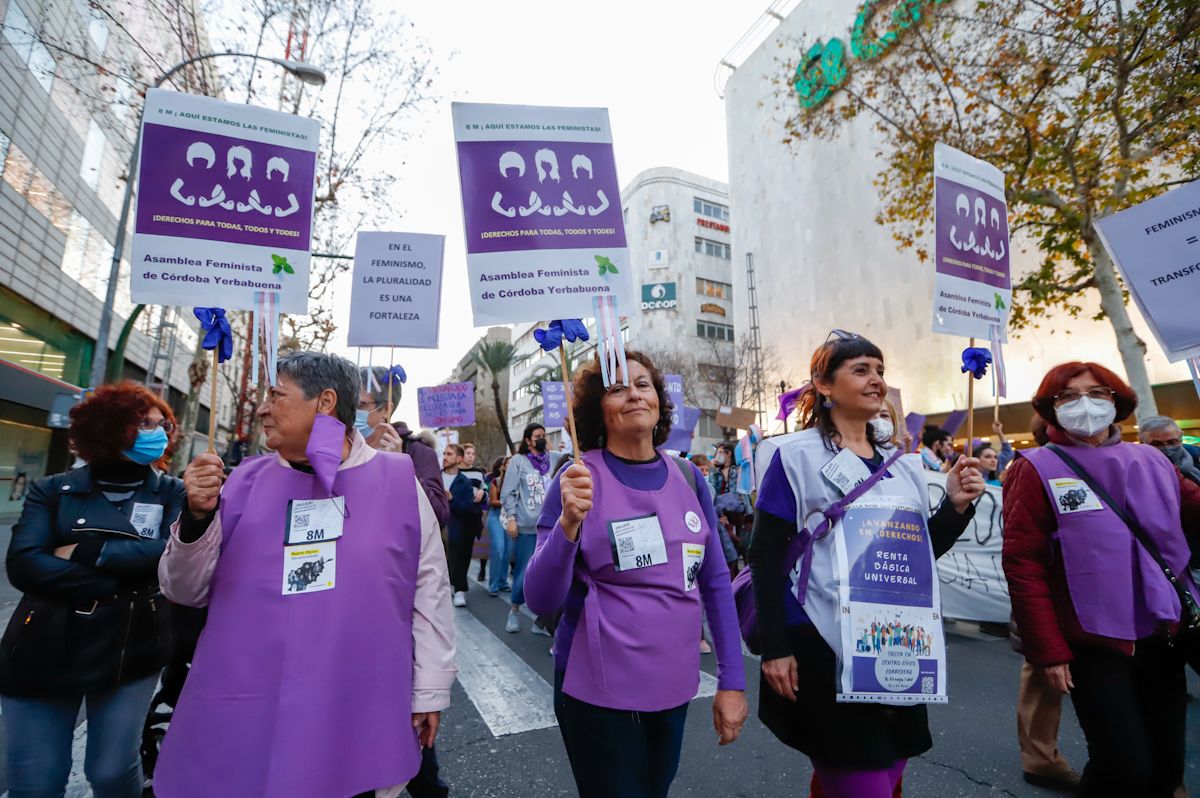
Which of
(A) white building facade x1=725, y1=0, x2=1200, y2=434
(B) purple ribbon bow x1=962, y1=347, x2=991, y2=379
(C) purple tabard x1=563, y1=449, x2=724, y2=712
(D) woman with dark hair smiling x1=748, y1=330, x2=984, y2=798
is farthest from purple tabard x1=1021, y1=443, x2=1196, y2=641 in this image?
(A) white building facade x1=725, y1=0, x2=1200, y2=434

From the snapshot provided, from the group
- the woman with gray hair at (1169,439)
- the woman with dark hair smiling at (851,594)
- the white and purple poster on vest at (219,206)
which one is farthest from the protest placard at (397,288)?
the woman with gray hair at (1169,439)

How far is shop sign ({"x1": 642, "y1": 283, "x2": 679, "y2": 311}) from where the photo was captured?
47.0 meters

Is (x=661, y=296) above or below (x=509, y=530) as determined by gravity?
above

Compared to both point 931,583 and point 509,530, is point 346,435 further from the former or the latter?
point 509,530

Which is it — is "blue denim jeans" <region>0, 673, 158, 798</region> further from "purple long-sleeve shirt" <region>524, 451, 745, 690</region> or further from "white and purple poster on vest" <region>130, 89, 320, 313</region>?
"purple long-sleeve shirt" <region>524, 451, 745, 690</region>


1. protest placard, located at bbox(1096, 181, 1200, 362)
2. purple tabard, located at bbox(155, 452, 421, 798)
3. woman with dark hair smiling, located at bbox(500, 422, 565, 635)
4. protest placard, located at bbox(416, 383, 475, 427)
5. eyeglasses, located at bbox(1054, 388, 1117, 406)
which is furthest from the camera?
protest placard, located at bbox(416, 383, 475, 427)

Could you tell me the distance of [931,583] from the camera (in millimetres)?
2027

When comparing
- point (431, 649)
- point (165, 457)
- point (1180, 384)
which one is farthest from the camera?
point (1180, 384)

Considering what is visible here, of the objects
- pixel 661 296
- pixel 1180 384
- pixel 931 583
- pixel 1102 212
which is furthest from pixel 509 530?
pixel 661 296

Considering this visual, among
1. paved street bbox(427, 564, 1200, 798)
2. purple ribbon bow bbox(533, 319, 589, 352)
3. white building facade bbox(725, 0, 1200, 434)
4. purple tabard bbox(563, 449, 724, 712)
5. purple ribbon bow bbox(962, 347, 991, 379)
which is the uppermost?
white building facade bbox(725, 0, 1200, 434)

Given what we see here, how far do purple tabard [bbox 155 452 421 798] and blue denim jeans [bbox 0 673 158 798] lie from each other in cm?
90

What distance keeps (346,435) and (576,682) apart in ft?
3.42

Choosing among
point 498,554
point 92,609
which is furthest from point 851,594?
point 498,554

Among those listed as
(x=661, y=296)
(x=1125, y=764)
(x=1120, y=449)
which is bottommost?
(x=1125, y=764)
